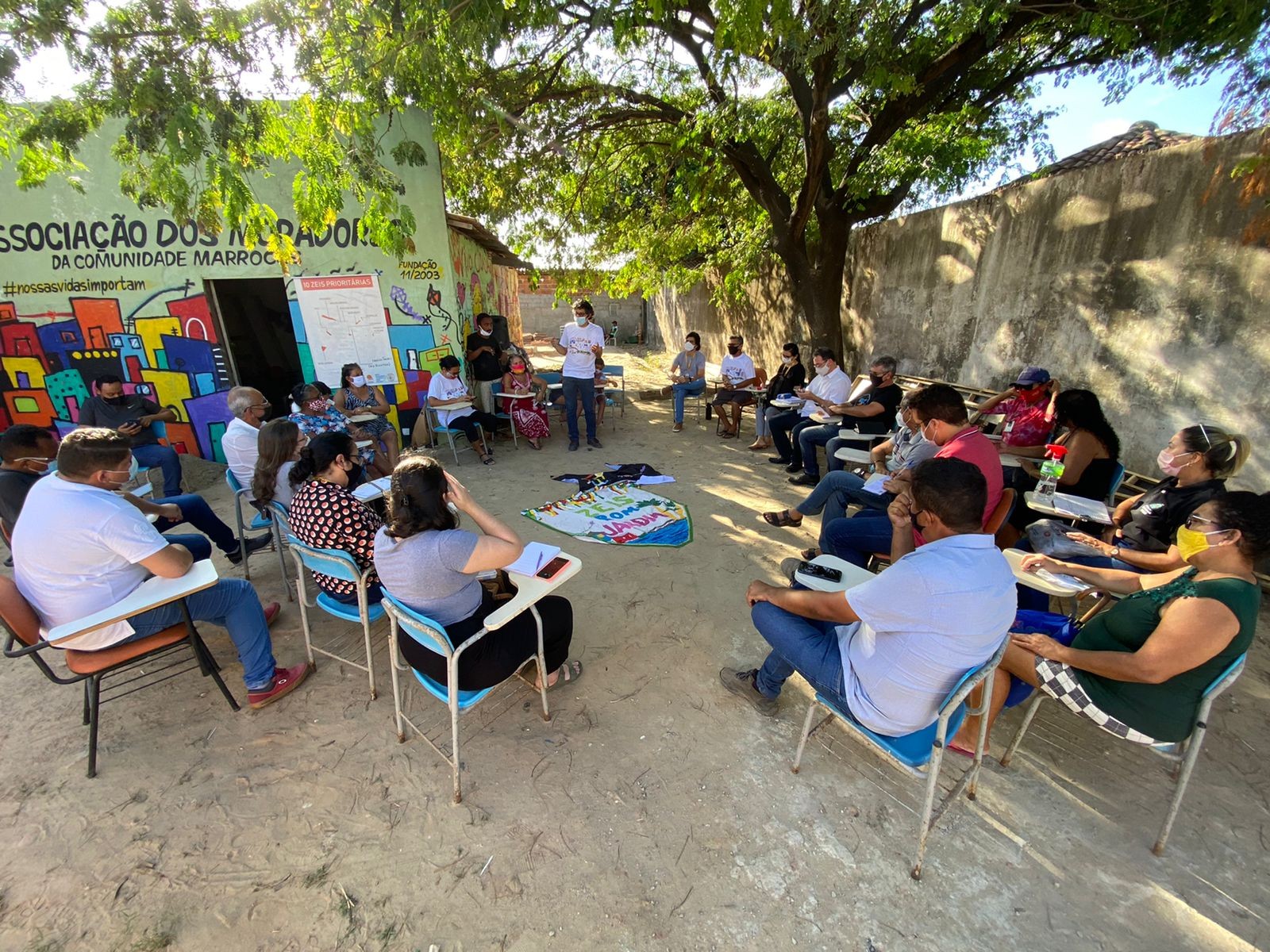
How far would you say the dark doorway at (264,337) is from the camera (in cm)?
932

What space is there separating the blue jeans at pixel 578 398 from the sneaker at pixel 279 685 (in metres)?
4.89

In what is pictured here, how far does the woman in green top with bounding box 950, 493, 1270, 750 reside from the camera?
1.86 meters

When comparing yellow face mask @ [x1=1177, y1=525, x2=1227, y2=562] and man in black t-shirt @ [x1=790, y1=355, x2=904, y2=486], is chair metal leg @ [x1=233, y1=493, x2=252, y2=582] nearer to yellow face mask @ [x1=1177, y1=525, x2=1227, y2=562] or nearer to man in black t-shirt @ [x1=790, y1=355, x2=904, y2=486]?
man in black t-shirt @ [x1=790, y1=355, x2=904, y2=486]

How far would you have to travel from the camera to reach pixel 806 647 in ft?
7.69

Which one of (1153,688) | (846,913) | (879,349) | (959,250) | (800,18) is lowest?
(846,913)

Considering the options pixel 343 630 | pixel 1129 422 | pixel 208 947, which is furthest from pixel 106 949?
pixel 1129 422

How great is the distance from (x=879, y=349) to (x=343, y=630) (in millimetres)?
8159

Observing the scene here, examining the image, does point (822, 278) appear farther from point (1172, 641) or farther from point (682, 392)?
point (1172, 641)

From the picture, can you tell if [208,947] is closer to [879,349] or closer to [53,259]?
[53,259]

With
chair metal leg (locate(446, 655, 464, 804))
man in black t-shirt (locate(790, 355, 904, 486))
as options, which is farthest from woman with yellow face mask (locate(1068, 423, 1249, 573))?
chair metal leg (locate(446, 655, 464, 804))

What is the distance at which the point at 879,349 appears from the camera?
8414mm

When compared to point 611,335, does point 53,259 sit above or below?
above

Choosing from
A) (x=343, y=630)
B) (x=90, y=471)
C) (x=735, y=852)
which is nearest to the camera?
(x=735, y=852)

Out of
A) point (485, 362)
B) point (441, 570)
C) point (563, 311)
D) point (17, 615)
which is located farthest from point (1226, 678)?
point (563, 311)
